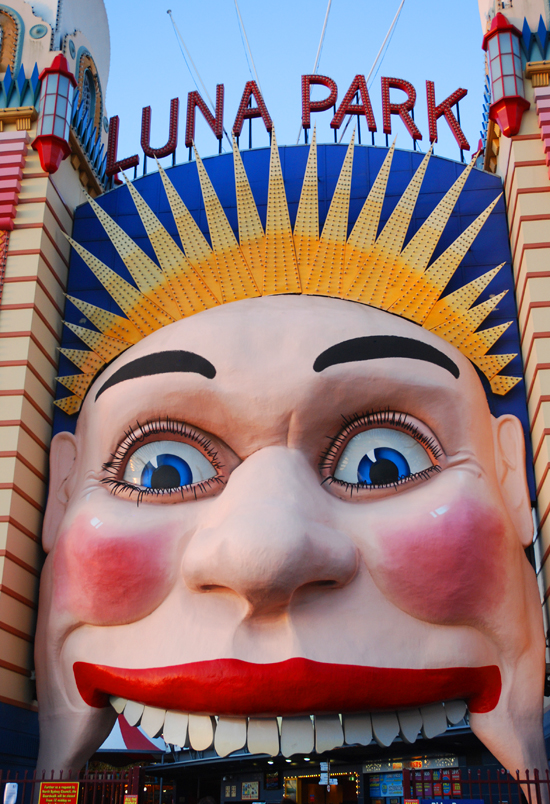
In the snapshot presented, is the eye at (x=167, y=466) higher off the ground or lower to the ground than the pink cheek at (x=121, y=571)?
higher

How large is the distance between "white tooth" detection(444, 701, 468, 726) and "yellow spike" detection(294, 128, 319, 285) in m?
4.00

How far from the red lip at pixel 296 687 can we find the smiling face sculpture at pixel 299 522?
16 millimetres

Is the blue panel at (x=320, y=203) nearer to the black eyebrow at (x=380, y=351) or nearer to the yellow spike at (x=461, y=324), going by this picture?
the yellow spike at (x=461, y=324)

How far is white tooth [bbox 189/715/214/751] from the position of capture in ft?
18.9

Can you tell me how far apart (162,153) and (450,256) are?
4.43 metres

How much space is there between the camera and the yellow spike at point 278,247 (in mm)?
7258

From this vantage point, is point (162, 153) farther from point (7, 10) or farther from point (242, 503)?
point (242, 503)

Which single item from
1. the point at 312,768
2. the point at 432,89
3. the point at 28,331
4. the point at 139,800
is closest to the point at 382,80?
the point at 432,89

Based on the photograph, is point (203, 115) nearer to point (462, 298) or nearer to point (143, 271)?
point (143, 271)

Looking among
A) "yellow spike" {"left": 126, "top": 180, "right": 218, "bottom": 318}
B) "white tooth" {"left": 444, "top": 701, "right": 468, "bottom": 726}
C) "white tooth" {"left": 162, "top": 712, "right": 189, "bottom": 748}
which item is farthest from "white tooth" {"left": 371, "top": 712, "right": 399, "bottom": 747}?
"yellow spike" {"left": 126, "top": 180, "right": 218, "bottom": 318}

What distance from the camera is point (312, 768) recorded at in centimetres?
1611

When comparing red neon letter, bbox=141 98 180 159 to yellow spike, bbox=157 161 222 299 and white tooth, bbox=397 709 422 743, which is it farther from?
white tooth, bbox=397 709 422 743

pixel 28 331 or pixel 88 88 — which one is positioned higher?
pixel 88 88

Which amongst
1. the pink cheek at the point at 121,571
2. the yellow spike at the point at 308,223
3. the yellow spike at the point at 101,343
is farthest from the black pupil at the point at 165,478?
the yellow spike at the point at 308,223
